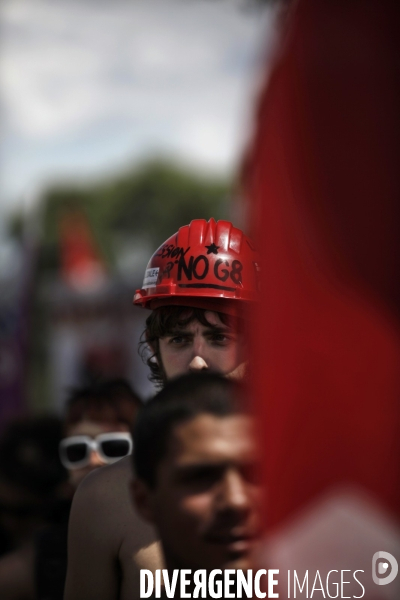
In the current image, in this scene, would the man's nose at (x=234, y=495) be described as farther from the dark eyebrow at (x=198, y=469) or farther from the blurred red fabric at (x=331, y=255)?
the blurred red fabric at (x=331, y=255)

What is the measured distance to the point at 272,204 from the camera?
1402mm

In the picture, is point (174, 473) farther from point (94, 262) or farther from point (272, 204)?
point (94, 262)

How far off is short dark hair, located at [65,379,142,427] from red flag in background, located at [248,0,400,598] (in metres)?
3.10

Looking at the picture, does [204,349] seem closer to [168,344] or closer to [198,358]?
[198,358]

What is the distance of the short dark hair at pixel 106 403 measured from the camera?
4.46 meters

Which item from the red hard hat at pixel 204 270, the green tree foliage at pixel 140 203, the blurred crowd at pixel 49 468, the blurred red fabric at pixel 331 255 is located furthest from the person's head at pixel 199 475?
the green tree foliage at pixel 140 203

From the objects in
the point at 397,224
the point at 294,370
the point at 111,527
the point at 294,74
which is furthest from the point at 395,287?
Result: the point at 111,527

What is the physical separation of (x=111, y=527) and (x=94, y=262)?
59.3 feet

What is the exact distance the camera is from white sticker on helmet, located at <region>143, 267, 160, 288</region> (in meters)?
3.41

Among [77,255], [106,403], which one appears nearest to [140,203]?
[77,255]

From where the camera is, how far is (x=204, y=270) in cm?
333

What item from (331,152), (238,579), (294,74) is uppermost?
(294,74)

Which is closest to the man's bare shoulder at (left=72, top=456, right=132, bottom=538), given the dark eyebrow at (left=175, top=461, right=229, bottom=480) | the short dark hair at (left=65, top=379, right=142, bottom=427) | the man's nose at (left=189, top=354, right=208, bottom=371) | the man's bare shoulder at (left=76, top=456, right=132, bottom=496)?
the man's bare shoulder at (left=76, top=456, right=132, bottom=496)

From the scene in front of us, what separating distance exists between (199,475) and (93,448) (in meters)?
2.52
